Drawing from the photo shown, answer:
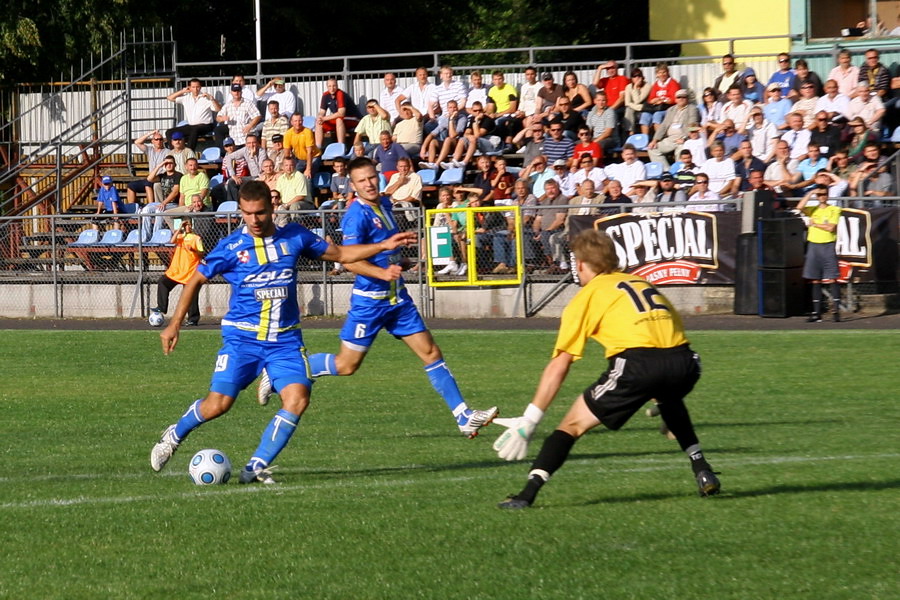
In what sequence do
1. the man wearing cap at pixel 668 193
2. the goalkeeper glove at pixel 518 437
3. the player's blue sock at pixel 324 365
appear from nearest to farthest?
the goalkeeper glove at pixel 518 437 < the player's blue sock at pixel 324 365 < the man wearing cap at pixel 668 193

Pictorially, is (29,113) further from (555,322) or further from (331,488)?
(331,488)

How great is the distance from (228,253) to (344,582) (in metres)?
3.12

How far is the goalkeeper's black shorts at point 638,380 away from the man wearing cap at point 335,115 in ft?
64.8

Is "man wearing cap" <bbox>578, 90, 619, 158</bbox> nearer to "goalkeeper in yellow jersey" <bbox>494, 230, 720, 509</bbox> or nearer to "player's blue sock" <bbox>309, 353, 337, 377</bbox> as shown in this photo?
"player's blue sock" <bbox>309, 353, 337, 377</bbox>

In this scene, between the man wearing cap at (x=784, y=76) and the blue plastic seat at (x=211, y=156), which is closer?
the man wearing cap at (x=784, y=76)

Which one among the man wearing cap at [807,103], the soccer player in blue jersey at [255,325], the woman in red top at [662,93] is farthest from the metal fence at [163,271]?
the soccer player in blue jersey at [255,325]

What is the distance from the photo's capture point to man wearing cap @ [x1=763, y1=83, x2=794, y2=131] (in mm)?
22422

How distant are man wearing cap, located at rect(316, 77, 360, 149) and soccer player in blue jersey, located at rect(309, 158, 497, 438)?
15795 mm

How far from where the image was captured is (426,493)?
25.9 feet

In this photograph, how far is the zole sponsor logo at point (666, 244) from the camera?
20.4 metres

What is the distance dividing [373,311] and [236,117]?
1788cm

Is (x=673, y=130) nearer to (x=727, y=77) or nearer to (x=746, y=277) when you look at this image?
(x=727, y=77)

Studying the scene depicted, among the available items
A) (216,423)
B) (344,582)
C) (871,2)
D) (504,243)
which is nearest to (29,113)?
(504,243)

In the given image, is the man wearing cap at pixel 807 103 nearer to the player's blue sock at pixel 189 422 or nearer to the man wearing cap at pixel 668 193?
the man wearing cap at pixel 668 193
